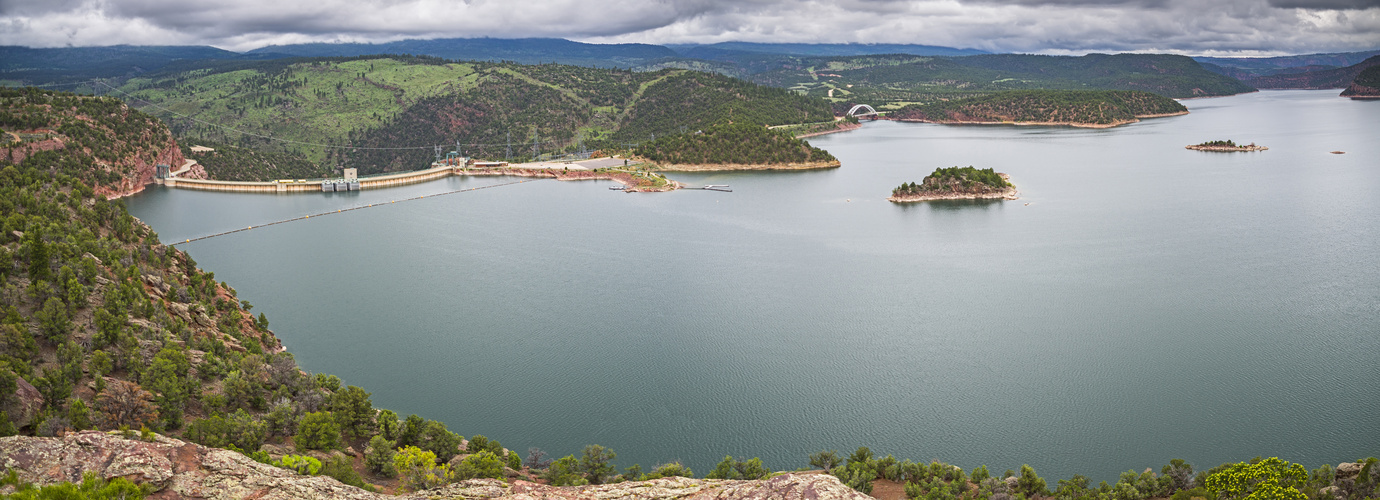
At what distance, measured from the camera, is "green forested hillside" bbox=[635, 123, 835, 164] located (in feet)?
352

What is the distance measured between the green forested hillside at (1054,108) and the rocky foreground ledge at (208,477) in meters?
163

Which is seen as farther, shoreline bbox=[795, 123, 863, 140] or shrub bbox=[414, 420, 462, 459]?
shoreline bbox=[795, 123, 863, 140]

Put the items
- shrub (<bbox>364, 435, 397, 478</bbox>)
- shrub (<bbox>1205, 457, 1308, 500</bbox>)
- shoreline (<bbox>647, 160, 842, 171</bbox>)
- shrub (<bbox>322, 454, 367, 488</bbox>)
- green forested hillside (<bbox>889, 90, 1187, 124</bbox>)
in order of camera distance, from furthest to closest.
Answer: green forested hillside (<bbox>889, 90, 1187, 124</bbox>)
shoreline (<bbox>647, 160, 842, 171</bbox>)
shrub (<bbox>364, 435, 397, 478</bbox>)
shrub (<bbox>1205, 457, 1308, 500</bbox>)
shrub (<bbox>322, 454, 367, 488</bbox>)

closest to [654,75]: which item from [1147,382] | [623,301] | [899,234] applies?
[899,234]

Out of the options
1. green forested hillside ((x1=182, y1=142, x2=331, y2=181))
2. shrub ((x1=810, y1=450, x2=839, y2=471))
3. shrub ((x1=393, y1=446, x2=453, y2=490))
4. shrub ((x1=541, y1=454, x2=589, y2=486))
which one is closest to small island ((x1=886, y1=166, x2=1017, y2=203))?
shrub ((x1=810, y1=450, x2=839, y2=471))

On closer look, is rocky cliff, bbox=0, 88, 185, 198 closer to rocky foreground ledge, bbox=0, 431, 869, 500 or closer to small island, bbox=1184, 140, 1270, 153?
rocky foreground ledge, bbox=0, 431, 869, 500

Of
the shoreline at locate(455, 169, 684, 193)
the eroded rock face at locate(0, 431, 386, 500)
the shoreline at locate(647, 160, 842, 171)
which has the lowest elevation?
the eroded rock face at locate(0, 431, 386, 500)

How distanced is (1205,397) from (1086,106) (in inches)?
5901

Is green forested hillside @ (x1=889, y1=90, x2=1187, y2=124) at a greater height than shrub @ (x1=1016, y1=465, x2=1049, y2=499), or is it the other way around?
green forested hillside @ (x1=889, y1=90, x2=1187, y2=124)

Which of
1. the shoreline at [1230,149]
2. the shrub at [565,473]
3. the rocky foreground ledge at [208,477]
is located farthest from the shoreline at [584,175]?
the shoreline at [1230,149]

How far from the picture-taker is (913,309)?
43.2 meters

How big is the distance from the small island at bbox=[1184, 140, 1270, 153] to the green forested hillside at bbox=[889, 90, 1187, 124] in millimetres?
48018

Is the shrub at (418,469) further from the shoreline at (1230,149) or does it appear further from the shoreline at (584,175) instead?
the shoreline at (1230,149)

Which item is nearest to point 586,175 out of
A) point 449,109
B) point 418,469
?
point 449,109
